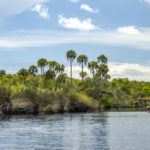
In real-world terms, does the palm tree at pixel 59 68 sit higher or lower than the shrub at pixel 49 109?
higher

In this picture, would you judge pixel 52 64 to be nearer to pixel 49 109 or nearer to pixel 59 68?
pixel 59 68

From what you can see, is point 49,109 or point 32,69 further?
point 32,69

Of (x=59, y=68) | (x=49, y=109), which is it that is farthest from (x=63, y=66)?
(x=49, y=109)

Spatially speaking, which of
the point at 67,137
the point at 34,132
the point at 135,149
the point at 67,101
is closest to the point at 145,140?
the point at 135,149

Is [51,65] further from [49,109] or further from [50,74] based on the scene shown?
[49,109]

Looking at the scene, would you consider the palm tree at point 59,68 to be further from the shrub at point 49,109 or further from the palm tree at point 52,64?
the shrub at point 49,109

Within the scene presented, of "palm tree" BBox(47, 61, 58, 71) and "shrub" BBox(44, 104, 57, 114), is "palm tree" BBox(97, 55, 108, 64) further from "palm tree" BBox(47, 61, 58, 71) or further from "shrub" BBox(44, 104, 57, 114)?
"shrub" BBox(44, 104, 57, 114)

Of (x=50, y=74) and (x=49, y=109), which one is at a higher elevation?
(x=50, y=74)

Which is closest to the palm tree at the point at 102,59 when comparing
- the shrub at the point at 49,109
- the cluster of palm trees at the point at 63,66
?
the cluster of palm trees at the point at 63,66

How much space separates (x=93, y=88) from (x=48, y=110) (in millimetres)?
48133

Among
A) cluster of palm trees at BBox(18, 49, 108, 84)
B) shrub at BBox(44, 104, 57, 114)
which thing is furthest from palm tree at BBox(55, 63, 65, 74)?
shrub at BBox(44, 104, 57, 114)

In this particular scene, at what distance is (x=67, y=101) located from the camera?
77.4 m

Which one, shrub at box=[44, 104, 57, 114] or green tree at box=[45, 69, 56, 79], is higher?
green tree at box=[45, 69, 56, 79]

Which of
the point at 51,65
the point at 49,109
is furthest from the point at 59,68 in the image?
the point at 49,109
